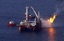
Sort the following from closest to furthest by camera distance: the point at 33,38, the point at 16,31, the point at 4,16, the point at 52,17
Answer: the point at 33,38 → the point at 16,31 → the point at 52,17 → the point at 4,16

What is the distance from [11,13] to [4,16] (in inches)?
249

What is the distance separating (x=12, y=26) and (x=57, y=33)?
1131cm

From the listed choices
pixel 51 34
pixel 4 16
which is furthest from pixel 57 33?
pixel 4 16

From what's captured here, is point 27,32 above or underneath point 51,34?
above

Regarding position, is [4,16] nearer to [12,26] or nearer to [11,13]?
[11,13]

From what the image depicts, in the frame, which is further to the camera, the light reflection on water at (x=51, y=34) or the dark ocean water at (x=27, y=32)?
A: the dark ocean water at (x=27, y=32)

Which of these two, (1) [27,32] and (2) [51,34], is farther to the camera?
(1) [27,32]

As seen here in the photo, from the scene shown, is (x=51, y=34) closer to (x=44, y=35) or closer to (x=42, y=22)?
(x=44, y=35)

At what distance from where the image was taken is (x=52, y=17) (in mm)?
118750

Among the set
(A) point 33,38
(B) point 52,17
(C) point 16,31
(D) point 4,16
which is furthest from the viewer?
(D) point 4,16

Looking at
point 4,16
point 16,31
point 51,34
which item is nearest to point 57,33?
point 51,34

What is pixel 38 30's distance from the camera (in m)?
107

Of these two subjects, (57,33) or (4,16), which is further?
(4,16)

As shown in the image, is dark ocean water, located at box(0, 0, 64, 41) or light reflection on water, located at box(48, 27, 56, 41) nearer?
light reflection on water, located at box(48, 27, 56, 41)
